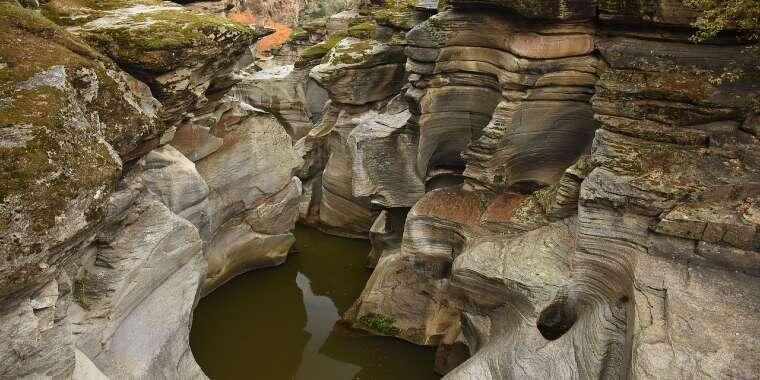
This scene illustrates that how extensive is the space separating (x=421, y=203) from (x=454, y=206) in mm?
869

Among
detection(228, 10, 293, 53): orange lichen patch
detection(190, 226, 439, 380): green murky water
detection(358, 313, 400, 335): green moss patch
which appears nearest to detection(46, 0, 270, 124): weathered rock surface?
detection(190, 226, 439, 380): green murky water

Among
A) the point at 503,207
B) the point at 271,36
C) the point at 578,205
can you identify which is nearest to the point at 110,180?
the point at 578,205

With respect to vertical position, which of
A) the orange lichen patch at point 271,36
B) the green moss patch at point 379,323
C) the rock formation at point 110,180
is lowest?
the orange lichen patch at point 271,36

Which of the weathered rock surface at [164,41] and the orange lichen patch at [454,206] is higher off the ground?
the weathered rock surface at [164,41]

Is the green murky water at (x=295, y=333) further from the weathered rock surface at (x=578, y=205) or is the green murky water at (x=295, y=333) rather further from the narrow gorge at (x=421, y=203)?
the weathered rock surface at (x=578, y=205)

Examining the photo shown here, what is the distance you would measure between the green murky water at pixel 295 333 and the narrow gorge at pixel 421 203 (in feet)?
0.23

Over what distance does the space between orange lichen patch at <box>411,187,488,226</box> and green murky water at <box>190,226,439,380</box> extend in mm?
3221

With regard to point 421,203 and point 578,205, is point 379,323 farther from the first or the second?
point 578,205

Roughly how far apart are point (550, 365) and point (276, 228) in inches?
381

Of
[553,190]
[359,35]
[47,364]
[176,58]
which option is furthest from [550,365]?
[359,35]

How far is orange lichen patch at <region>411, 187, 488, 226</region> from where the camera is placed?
469 inches

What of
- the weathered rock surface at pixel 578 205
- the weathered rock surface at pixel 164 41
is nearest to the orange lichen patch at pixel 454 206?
the weathered rock surface at pixel 578 205

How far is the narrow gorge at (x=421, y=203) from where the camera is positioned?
6.65 meters

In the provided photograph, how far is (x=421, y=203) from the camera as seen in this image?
12.8m
